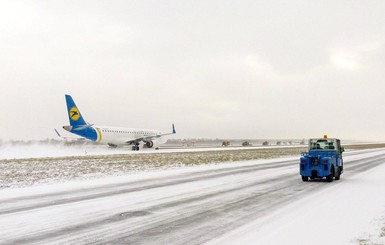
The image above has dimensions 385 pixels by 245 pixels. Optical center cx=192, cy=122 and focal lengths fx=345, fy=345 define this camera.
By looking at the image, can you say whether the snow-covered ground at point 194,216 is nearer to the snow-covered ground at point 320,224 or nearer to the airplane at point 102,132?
the snow-covered ground at point 320,224

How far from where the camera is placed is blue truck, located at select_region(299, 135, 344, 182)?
1781 cm

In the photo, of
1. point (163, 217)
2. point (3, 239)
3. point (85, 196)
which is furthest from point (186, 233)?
point (85, 196)

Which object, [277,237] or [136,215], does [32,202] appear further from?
[277,237]

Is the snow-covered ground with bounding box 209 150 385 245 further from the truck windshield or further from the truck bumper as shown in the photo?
the truck windshield

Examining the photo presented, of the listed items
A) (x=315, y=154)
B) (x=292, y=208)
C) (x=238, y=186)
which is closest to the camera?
(x=292, y=208)

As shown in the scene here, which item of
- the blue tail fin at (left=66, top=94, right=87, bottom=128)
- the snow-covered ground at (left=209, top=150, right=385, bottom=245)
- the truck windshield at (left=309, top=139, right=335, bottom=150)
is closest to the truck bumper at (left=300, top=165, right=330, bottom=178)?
the truck windshield at (left=309, top=139, right=335, bottom=150)

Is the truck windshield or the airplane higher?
the airplane

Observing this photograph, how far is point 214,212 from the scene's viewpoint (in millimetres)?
9727

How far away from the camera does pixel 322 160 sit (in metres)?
17.9

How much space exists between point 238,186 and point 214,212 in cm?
621

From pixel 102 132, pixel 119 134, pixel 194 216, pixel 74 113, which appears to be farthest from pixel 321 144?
pixel 74 113

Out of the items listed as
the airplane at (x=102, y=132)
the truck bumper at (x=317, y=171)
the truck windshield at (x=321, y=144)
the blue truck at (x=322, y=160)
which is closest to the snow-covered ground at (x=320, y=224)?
the truck bumper at (x=317, y=171)

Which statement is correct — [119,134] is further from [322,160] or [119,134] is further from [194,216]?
[194,216]

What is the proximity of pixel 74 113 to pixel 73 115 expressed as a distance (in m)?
0.37
